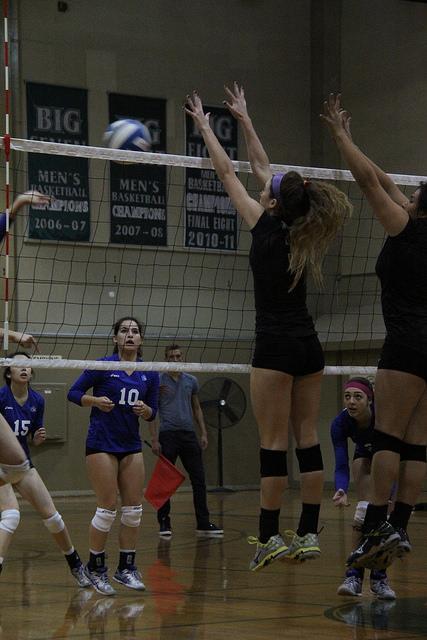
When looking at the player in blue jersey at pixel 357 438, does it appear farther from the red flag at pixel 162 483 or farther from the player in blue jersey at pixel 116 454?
the red flag at pixel 162 483

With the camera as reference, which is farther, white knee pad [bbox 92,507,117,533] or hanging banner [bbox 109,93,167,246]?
hanging banner [bbox 109,93,167,246]

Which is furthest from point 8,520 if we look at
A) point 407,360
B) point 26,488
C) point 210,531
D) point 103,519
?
point 210,531

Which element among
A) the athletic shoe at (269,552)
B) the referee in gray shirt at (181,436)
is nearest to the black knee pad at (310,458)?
the athletic shoe at (269,552)

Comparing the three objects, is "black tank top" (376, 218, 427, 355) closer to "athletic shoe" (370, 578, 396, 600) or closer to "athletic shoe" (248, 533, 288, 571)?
"athletic shoe" (248, 533, 288, 571)

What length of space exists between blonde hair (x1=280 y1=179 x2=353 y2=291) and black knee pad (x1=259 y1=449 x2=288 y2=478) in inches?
35.0

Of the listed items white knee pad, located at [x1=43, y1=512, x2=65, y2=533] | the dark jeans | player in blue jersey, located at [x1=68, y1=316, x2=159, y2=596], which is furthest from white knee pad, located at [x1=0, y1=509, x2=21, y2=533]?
the dark jeans

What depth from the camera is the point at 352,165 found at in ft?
18.3

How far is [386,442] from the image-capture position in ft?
19.3

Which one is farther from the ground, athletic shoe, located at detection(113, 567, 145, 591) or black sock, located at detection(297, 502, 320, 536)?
black sock, located at detection(297, 502, 320, 536)

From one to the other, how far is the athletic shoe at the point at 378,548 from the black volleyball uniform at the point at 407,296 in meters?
0.85

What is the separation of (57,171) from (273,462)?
11519 millimetres

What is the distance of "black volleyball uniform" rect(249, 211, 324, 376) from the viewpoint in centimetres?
557

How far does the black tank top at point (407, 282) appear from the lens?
5715 mm

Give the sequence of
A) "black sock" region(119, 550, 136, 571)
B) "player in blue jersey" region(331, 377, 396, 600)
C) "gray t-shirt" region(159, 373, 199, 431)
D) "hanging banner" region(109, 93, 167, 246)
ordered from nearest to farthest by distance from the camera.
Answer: "black sock" region(119, 550, 136, 571)
"player in blue jersey" region(331, 377, 396, 600)
"gray t-shirt" region(159, 373, 199, 431)
"hanging banner" region(109, 93, 167, 246)
